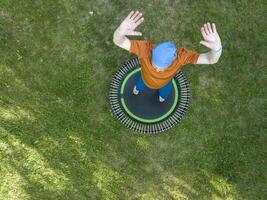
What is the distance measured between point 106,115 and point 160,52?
7.12ft

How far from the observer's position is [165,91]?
23.0 feet

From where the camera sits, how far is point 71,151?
732 centimetres

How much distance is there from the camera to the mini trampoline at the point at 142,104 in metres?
7.36

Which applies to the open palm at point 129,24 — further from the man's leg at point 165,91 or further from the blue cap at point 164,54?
the man's leg at point 165,91

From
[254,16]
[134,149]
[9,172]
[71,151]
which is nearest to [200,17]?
[254,16]

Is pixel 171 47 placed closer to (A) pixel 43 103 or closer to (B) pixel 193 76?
(B) pixel 193 76

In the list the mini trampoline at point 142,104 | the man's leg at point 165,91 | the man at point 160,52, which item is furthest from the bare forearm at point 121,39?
the mini trampoline at point 142,104

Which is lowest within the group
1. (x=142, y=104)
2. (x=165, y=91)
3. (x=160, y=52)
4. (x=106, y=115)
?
(x=106, y=115)

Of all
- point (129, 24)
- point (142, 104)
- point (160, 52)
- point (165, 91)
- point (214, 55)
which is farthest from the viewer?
point (142, 104)

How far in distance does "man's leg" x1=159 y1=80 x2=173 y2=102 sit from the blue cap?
1290 mm

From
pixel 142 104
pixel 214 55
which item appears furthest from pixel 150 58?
pixel 142 104

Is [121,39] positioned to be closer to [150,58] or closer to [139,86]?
[150,58]

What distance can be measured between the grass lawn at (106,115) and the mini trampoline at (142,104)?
96mm

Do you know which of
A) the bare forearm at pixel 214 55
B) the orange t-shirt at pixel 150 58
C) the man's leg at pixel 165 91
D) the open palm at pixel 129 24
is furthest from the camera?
the man's leg at pixel 165 91
